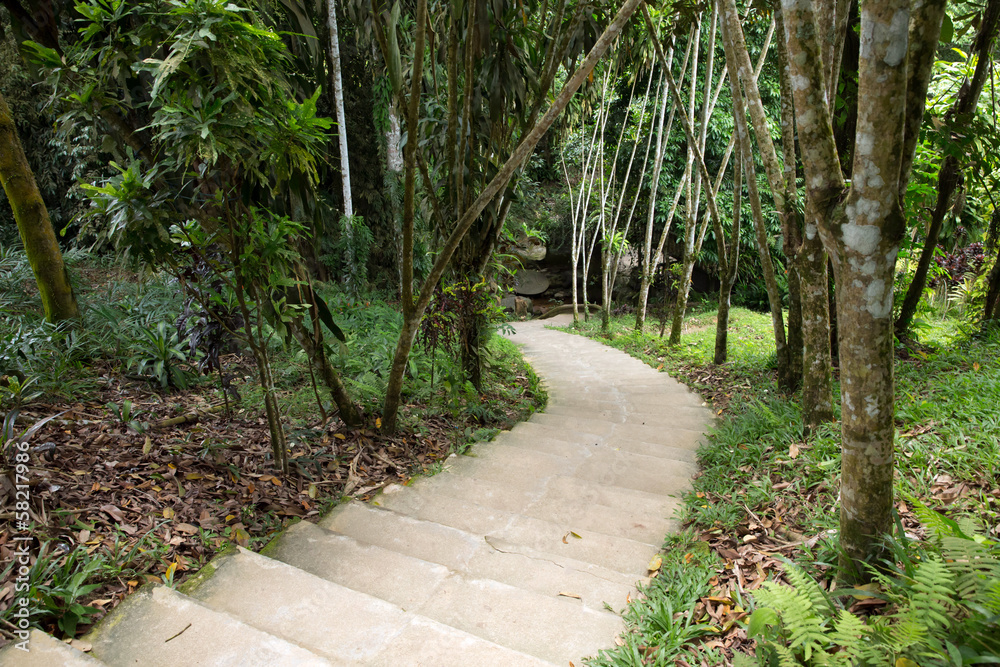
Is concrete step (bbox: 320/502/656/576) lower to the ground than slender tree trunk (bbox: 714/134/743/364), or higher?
lower

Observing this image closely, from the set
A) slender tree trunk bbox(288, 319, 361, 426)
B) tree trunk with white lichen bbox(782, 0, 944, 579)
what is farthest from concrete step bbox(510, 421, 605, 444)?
tree trunk with white lichen bbox(782, 0, 944, 579)

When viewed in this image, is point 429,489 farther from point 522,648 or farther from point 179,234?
point 179,234

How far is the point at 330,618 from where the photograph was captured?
5.08 feet

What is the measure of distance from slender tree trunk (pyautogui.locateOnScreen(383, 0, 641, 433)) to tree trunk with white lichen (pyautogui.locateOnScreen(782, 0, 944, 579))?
0.83 metres

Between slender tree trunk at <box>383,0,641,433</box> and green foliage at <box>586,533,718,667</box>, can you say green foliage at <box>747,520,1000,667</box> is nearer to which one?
green foliage at <box>586,533,718,667</box>

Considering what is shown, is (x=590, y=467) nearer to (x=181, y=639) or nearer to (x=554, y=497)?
(x=554, y=497)

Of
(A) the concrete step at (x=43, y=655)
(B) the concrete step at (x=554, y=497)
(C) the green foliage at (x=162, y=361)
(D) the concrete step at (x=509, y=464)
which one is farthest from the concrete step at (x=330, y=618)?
(C) the green foliage at (x=162, y=361)

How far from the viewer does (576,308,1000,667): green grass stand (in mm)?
1714

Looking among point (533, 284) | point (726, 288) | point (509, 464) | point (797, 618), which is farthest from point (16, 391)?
point (533, 284)

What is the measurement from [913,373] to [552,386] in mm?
2628

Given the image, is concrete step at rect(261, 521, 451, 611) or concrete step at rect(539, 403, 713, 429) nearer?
concrete step at rect(261, 521, 451, 611)

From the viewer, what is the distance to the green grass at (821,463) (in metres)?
1.71

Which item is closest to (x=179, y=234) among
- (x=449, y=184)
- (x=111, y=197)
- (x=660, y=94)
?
(x=111, y=197)

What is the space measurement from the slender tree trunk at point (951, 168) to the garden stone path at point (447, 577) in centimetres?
186
